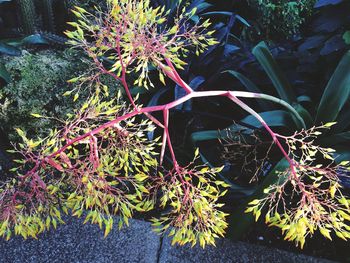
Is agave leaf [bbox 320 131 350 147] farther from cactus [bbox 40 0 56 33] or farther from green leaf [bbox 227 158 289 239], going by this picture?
cactus [bbox 40 0 56 33]

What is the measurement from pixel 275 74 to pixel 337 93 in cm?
38

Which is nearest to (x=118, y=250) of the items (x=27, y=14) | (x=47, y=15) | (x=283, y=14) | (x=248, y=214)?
(x=248, y=214)

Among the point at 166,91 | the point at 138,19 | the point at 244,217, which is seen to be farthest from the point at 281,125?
the point at 138,19

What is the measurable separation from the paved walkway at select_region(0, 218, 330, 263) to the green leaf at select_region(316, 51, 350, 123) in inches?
32.7

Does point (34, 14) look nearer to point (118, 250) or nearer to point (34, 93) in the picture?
point (34, 93)

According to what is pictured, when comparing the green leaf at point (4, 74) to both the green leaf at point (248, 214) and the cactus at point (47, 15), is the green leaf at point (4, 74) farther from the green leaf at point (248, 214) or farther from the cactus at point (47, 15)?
the green leaf at point (248, 214)

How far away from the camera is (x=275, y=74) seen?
2.43m

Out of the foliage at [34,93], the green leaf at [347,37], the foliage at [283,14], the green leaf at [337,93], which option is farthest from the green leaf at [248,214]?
the foliage at [283,14]

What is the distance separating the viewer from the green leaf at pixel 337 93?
7.27 ft

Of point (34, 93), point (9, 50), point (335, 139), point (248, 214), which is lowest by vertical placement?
point (248, 214)

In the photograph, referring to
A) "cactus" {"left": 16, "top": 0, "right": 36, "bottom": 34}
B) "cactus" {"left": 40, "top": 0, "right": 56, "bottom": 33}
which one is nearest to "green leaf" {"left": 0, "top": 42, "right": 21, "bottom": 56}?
"cactus" {"left": 16, "top": 0, "right": 36, "bottom": 34}

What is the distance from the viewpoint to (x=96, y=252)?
2291mm

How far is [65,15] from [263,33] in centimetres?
191

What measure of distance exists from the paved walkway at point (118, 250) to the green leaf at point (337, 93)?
0.83 m
